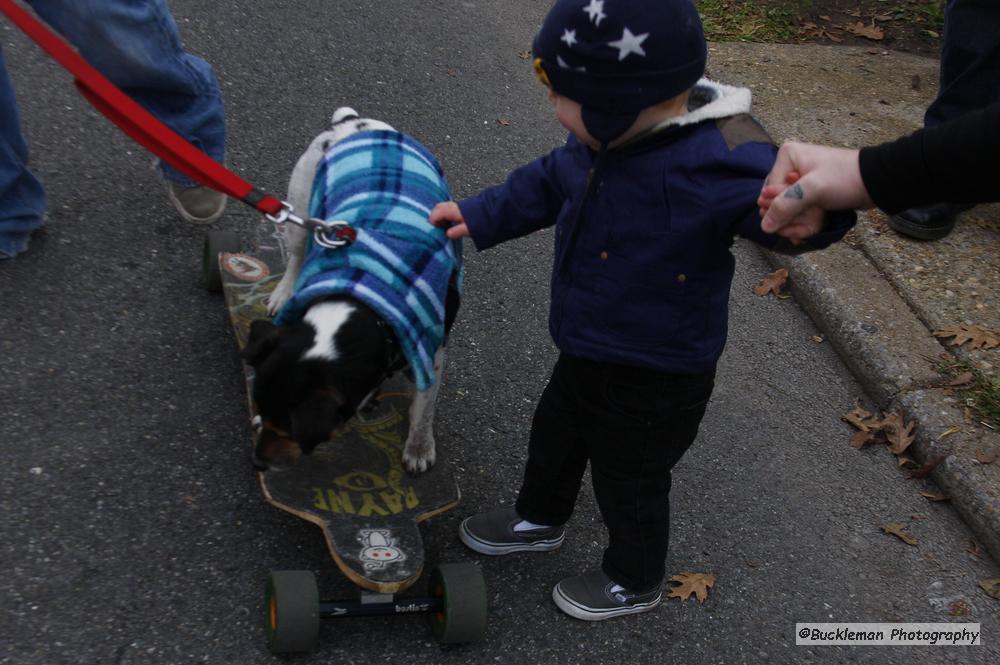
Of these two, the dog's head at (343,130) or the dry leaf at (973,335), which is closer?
the dog's head at (343,130)

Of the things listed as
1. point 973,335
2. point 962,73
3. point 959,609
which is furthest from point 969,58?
point 959,609

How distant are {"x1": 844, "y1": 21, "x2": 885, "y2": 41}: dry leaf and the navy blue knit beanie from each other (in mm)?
5228

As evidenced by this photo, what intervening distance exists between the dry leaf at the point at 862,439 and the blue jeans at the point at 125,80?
2899 mm

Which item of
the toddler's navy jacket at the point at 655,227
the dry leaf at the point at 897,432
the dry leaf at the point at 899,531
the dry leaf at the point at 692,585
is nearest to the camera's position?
the toddler's navy jacket at the point at 655,227

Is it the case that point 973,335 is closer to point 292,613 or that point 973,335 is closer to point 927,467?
point 927,467

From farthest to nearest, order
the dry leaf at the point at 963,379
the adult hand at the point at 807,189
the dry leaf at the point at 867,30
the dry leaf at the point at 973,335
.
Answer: the dry leaf at the point at 867,30 → the dry leaf at the point at 973,335 → the dry leaf at the point at 963,379 → the adult hand at the point at 807,189

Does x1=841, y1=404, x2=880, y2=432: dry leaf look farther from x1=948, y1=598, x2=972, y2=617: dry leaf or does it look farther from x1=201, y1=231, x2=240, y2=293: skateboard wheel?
x1=201, y1=231, x2=240, y2=293: skateboard wheel

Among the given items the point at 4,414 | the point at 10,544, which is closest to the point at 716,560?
the point at 10,544

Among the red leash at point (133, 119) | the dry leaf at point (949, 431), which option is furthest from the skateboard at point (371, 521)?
the dry leaf at point (949, 431)

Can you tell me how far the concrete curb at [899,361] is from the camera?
347cm

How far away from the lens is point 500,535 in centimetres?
307

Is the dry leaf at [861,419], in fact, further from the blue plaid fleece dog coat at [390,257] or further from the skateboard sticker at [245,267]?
the skateboard sticker at [245,267]

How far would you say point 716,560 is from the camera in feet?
10.4

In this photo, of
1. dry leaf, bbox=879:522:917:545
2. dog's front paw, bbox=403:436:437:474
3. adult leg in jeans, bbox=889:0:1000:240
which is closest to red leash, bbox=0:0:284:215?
dog's front paw, bbox=403:436:437:474
